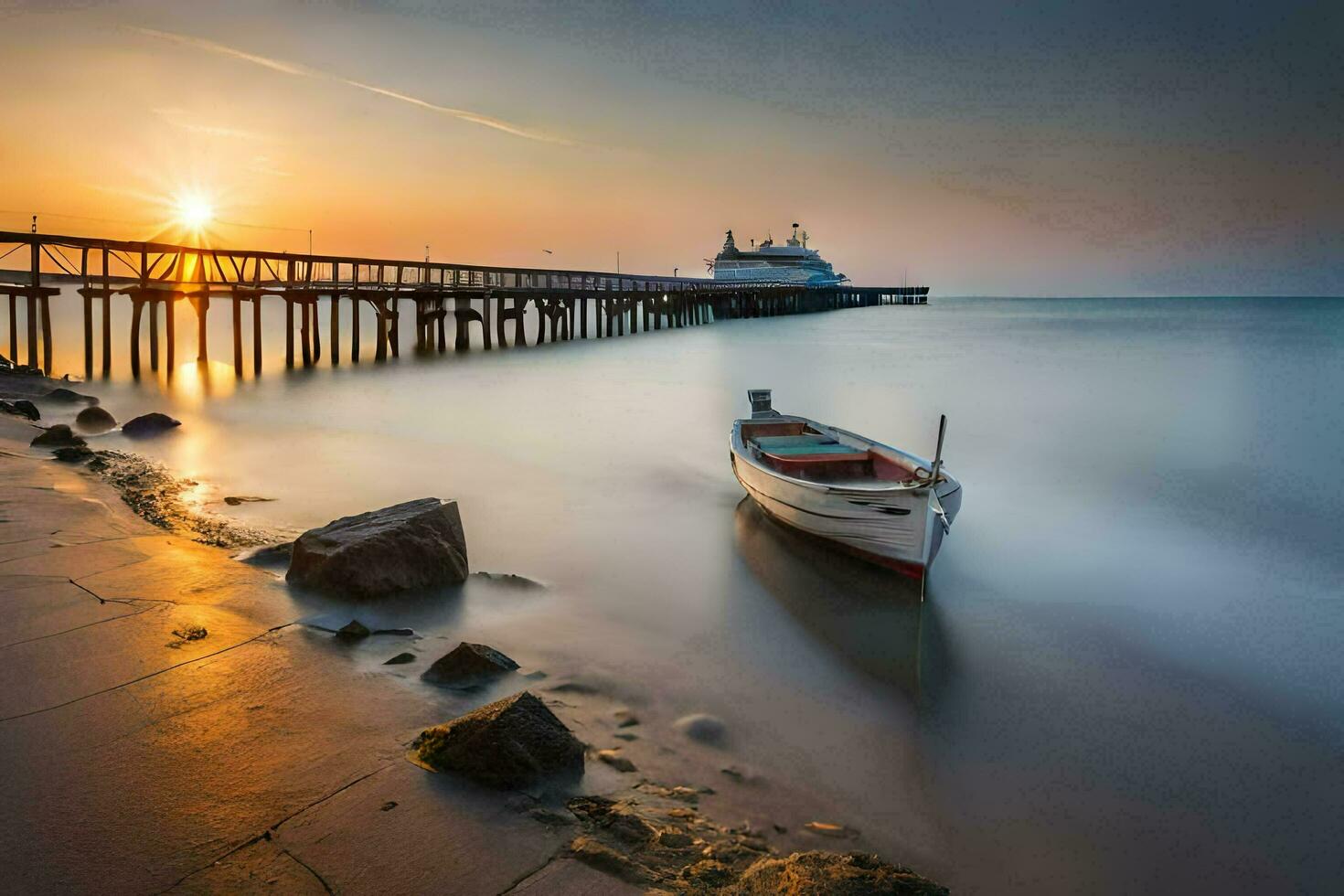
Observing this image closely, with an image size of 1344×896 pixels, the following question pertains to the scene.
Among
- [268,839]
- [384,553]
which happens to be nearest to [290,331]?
[384,553]

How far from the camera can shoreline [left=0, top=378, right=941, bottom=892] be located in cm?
311

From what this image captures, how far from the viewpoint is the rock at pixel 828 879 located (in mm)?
2939

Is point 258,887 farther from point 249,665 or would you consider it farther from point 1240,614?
point 1240,614

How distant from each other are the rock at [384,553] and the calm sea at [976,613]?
53 centimetres

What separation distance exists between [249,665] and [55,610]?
4.86 ft

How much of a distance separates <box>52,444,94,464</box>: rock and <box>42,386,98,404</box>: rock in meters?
7.68

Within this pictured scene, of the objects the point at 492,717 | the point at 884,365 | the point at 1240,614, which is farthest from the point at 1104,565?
the point at 884,365

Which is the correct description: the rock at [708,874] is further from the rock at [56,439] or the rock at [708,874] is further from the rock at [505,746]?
the rock at [56,439]

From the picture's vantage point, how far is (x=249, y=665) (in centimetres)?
475

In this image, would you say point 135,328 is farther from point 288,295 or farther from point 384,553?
point 384,553

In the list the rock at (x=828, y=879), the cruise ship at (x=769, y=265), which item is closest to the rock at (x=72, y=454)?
the rock at (x=828, y=879)

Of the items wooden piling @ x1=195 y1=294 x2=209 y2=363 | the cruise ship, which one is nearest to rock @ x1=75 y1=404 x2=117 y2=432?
wooden piling @ x1=195 y1=294 x2=209 y2=363

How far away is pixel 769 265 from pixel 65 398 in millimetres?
96182

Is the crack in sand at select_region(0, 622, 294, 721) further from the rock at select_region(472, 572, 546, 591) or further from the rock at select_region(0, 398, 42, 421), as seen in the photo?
the rock at select_region(0, 398, 42, 421)
